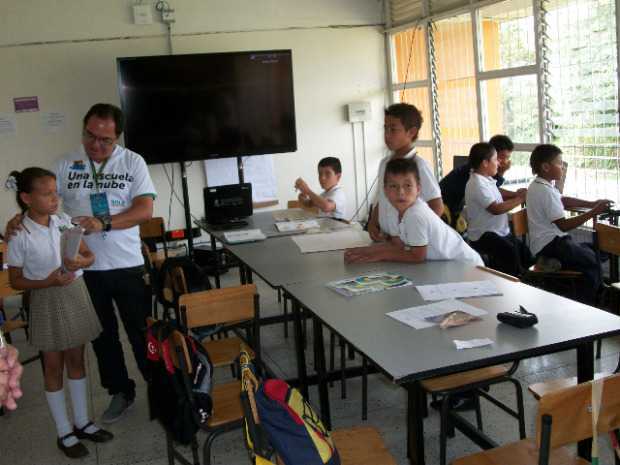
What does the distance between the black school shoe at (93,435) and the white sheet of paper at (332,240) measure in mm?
1371

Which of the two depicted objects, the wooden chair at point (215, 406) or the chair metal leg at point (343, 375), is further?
the chair metal leg at point (343, 375)

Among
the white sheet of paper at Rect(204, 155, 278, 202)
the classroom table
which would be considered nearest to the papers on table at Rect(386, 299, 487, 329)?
the classroom table

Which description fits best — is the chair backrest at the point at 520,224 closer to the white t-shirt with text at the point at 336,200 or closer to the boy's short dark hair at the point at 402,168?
the white t-shirt with text at the point at 336,200

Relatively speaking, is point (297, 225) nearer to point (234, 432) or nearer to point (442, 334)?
point (234, 432)

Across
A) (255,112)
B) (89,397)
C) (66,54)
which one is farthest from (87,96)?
(89,397)

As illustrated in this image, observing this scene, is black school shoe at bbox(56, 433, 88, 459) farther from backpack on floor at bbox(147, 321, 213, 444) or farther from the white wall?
the white wall

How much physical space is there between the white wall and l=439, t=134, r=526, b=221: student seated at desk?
2411 millimetres

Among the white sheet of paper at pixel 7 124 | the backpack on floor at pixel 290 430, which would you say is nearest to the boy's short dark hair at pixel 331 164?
the white sheet of paper at pixel 7 124

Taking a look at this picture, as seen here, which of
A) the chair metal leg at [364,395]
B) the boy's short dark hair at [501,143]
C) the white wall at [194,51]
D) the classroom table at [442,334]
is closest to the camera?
the classroom table at [442,334]

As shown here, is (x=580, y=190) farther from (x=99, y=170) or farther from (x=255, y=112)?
(x=99, y=170)

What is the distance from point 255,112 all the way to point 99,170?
368 centimetres

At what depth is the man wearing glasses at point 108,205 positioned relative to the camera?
3105 millimetres

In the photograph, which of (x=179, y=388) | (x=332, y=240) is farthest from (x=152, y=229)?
(x=179, y=388)

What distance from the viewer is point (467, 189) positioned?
485 cm
